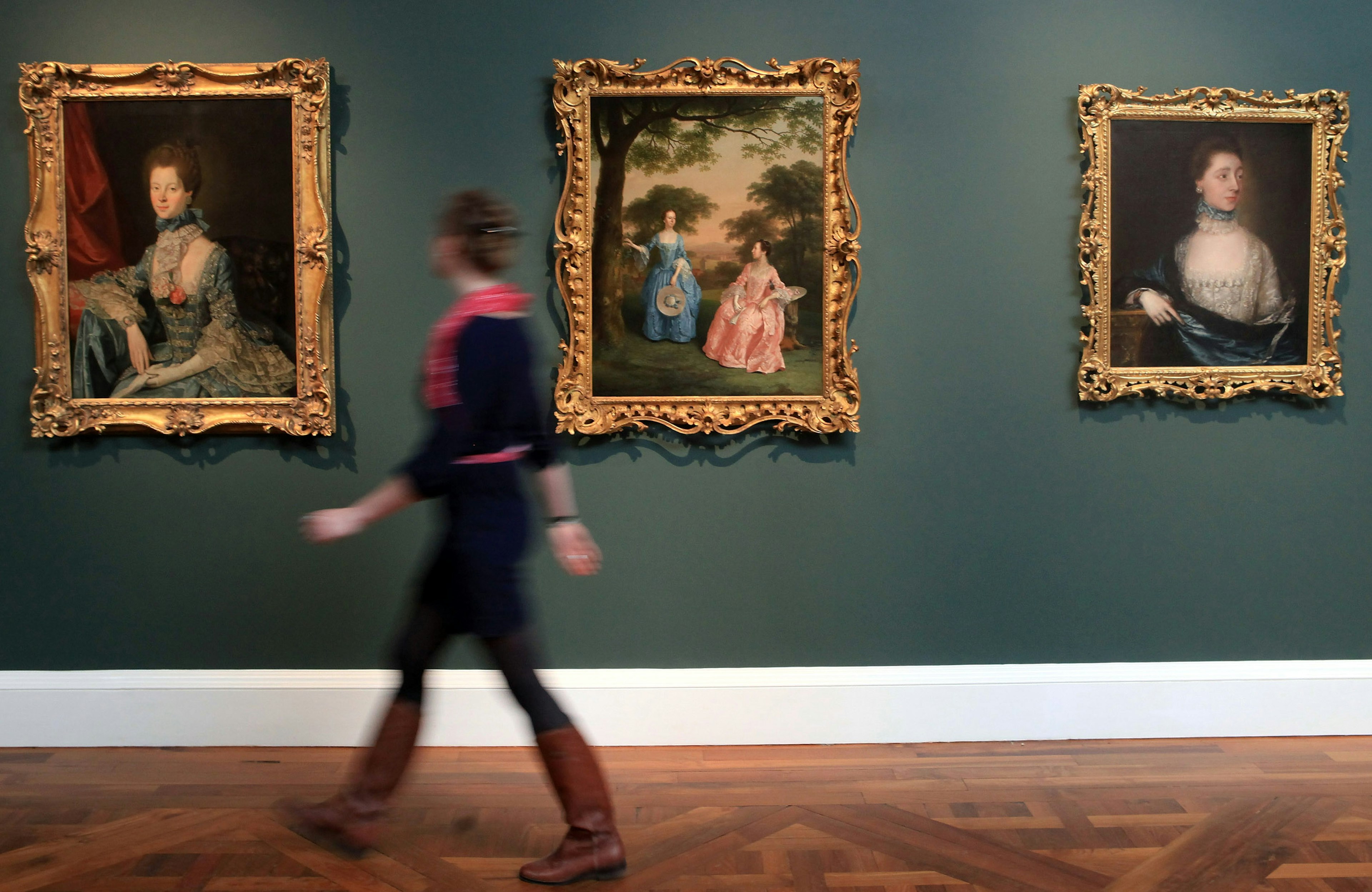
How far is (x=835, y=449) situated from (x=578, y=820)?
141 centimetres

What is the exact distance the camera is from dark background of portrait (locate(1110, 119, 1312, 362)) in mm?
3039

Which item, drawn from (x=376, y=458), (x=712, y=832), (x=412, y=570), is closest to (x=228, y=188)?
(x=376, y=458)

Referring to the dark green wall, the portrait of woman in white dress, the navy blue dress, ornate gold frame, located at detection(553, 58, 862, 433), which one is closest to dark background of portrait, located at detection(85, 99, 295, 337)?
the dark green wall

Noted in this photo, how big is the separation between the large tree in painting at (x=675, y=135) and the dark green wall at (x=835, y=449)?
0.56 feet

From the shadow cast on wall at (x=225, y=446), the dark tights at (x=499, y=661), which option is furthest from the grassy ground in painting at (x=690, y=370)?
the dark tights at (x=499, y=661)

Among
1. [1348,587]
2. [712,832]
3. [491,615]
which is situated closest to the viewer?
[491,615]

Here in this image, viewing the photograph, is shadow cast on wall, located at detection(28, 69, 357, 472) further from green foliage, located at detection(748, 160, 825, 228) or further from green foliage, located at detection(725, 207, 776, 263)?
green foliage, located at detection(748, 160, 825, 228)

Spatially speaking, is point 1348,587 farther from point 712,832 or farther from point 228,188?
point 228,188

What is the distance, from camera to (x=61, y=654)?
10.2 ft

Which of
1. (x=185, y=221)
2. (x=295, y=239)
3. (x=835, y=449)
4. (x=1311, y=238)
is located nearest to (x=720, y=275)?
(x=835, y=449)

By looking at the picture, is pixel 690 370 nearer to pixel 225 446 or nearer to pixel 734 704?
pixel 734 704

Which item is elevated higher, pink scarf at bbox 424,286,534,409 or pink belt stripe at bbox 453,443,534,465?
pink scarf at bbox 424,286,534,409

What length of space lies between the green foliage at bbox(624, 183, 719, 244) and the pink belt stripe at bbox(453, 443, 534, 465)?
1.11 metres

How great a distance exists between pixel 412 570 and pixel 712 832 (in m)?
1.25
